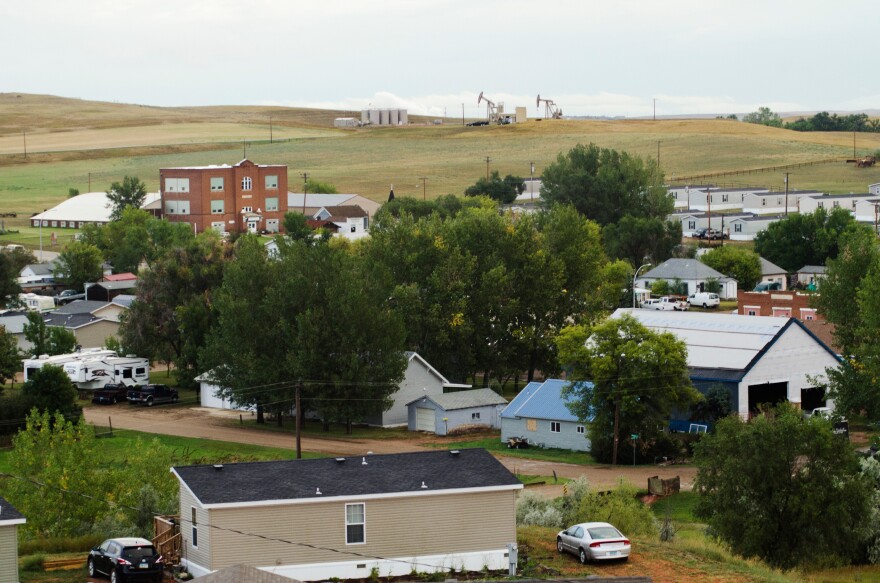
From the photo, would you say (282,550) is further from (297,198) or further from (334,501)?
(297,198)

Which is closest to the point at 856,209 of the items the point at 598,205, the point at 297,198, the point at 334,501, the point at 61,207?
the point at 598,205

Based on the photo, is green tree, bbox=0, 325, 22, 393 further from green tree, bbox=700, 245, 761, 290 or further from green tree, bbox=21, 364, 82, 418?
green tree, bbox=700, 245, 761, 290

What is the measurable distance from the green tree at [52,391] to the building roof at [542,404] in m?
17.5

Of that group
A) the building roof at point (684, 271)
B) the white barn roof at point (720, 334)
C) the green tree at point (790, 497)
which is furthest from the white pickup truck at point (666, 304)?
the green tree at point (790, 497)

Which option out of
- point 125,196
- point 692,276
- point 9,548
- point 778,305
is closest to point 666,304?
point 692,276

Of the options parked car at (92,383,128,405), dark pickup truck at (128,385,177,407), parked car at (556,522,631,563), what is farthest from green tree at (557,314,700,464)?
parked car at (92,383,128,405)

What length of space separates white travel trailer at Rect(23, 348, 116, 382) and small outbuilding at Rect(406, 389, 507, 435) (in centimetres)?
1764

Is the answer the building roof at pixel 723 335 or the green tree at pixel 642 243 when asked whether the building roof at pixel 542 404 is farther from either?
the green tree at pixel 642 243

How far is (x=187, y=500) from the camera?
102 ft

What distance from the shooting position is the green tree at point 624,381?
5378 centimetres

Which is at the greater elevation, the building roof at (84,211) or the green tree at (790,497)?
the building roof at (84,211)

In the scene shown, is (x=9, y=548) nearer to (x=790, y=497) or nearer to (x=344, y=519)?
(x=344, y=519)

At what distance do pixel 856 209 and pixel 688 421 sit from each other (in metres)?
82.1

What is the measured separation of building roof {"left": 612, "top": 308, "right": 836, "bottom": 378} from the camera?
194 ft
